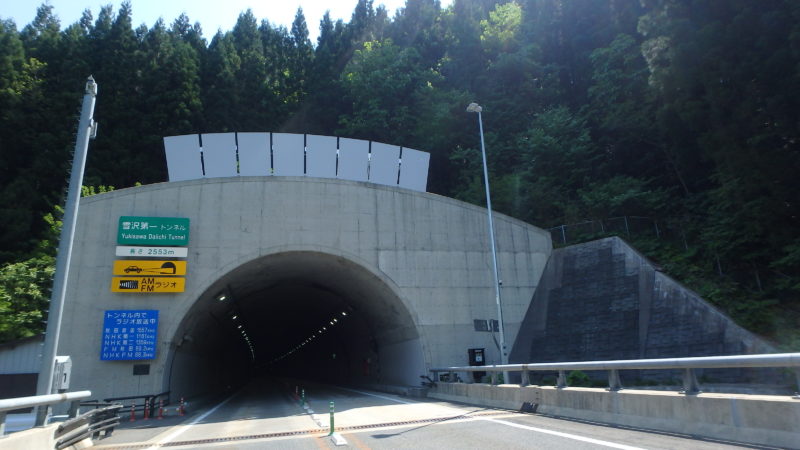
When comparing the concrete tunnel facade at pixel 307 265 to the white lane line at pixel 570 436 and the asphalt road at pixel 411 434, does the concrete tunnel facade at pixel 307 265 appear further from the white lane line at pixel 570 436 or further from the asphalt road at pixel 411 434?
the white lane line at pixel 570 436

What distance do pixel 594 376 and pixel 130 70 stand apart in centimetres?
5338

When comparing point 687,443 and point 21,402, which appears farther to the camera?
point 687,443

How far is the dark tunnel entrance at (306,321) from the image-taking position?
83.6 feet

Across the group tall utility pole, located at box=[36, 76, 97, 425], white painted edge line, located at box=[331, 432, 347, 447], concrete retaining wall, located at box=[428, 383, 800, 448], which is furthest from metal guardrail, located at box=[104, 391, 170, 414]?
concrete retaining wall, located at box=[428, 383, 800, 448]

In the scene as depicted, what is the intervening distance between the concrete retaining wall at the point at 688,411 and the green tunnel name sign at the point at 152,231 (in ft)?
56.0

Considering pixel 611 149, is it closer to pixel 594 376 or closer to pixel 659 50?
pixel 659 50

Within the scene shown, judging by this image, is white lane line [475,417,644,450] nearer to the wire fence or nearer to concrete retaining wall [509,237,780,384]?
concrete retaining wall [509,237,780,384]

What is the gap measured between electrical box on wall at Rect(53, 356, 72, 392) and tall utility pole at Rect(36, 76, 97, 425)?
0.58 feet

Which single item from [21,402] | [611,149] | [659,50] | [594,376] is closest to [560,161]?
[611,149]

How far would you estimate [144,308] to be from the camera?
22.3m

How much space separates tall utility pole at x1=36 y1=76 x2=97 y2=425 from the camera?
924 cm

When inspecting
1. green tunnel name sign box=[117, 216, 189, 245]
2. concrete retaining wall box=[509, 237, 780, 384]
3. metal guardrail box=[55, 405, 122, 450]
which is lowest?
metal guardrail box=[55, 405, 122, 450]

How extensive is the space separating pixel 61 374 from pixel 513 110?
44.5 metres

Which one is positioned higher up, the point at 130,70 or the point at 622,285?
the point at 130,70
